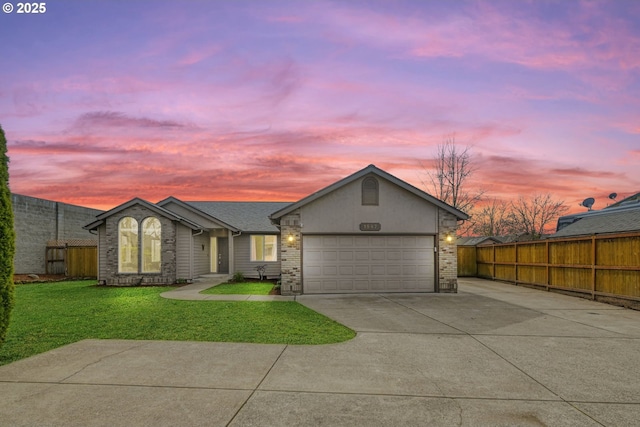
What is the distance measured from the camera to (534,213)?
171 feet

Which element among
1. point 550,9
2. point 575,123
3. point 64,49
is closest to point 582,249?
point 575,123

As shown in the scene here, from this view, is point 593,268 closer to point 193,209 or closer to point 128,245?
point 193,209

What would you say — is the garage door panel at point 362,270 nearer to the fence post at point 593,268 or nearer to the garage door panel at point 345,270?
the garage door panel at point 345,270

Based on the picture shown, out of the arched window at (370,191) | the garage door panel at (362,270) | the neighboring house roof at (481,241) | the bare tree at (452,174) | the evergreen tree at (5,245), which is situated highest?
the bare tree at (452,174)

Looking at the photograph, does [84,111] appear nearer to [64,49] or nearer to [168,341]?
[64,49]

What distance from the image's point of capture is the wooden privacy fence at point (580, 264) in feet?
42.4

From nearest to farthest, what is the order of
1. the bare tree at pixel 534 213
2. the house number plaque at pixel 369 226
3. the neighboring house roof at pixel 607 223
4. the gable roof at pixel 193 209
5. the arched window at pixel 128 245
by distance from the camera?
the house number plaque at pixel 369 226 → the neighboring house roof at pixel 607 223 → the arched window at pixel 128 245 → the gable roof at pixel 193 209 → the bare tree at pixel 534 213

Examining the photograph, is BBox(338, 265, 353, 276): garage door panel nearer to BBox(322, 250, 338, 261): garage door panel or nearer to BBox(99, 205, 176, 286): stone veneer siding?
BBox(322, 250, 338, 261): garage door panel

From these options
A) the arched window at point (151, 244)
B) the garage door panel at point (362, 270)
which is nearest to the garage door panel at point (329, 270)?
the garage door panel at point (362, 270)

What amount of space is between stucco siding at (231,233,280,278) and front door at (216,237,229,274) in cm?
75

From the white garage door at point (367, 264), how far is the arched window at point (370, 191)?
1.54m

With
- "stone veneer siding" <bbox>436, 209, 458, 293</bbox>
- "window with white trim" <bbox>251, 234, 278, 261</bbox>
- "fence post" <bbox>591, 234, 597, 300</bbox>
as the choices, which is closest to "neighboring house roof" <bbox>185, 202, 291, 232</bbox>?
"window with white trim" <bbox>251, 234, 278, 261</bbox>

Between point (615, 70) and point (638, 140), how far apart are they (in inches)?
294

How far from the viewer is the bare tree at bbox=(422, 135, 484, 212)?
1496 inches
